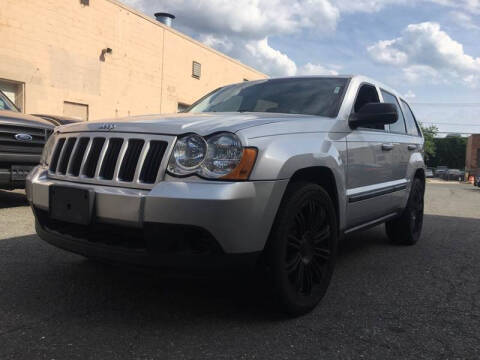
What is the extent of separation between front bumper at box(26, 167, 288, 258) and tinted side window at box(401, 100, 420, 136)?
3178 mm

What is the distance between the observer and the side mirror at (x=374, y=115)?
3.39m

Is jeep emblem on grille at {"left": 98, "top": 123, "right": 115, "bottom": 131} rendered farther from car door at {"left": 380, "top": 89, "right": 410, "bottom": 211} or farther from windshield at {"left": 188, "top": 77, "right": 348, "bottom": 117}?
car door at {"left": 380, "top": 89, "right": 410, "bottom": 211}

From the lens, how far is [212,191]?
227 cm

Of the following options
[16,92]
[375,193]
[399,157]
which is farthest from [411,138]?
[16,92]

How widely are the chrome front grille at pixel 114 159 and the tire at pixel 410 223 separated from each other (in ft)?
11.2

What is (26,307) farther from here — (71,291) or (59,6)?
(59,6)

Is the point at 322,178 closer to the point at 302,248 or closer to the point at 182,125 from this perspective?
the point at 302,248

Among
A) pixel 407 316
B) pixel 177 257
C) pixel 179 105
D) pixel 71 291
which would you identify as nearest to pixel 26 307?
pixel 71 291

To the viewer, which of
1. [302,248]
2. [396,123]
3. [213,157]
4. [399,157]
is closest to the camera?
[213,157]

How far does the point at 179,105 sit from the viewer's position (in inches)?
817

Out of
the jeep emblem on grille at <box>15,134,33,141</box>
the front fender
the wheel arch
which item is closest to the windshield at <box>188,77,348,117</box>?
the front fender

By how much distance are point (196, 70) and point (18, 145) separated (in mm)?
15852

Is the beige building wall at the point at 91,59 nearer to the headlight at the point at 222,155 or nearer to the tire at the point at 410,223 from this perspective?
the tire at the point at 410,223

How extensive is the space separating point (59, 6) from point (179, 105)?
7.62 metres
